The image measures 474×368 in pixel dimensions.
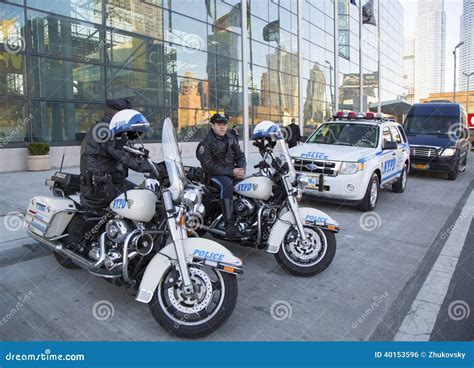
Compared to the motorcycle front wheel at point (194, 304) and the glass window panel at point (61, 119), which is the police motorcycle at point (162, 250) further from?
the glass window panel at point (61, 119)

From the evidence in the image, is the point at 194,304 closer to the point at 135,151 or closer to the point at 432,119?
the point at 135,151

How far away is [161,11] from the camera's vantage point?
1789cm

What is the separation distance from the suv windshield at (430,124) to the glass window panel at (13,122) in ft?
40.2

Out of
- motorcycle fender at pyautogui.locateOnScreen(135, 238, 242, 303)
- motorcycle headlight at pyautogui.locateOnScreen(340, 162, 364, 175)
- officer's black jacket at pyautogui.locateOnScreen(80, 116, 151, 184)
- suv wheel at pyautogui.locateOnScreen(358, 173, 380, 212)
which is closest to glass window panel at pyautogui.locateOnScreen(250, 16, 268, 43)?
suv wheel at pyautogui.locateOnScreen(358, 173, 380, 212)

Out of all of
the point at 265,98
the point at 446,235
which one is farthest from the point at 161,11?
the point at 446,235

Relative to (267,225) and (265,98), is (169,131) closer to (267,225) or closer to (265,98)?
(267,225)

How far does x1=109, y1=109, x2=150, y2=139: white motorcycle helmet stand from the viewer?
349 cm

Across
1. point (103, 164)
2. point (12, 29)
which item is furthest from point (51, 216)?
point (12, 29)

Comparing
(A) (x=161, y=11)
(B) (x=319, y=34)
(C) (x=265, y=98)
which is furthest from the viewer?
(B) (x=319, y=34)

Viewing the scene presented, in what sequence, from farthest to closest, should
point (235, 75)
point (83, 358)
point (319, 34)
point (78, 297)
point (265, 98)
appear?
point (319, 34)
point (265, 98)
point (235, 75)
point (78, 297)
point (83, 358)

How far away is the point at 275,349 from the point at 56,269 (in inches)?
115

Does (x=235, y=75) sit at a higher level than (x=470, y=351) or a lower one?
higher

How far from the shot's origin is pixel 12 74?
503 inches

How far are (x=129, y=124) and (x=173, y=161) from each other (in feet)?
1.57
